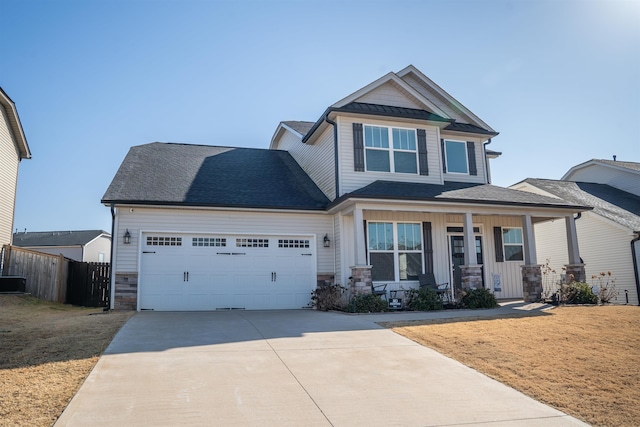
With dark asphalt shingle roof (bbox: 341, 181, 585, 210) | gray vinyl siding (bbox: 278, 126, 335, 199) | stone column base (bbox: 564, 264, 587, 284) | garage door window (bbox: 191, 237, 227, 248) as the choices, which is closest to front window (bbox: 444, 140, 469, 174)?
dark asphalt shingle roof (bbox: 341, 181, 585, 210)

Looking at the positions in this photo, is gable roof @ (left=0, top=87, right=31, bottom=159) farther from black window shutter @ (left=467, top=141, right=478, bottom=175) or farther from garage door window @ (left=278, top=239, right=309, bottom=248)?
black window shutter @ (left=467, top=141, right=478, bottom=175)

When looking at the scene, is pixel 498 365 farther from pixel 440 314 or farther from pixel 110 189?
pixel 110 189

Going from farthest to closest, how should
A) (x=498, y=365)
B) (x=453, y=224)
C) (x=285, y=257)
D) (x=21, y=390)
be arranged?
(x=453, y=224)
(x=285, y=257)
(x=498, y=365)
(x=21, y=390)

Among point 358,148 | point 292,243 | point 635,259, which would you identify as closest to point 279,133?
point 358,148

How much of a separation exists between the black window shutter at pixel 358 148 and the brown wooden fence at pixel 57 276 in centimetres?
917

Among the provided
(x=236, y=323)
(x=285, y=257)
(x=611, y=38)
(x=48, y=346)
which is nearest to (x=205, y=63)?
(x=285, y=257)

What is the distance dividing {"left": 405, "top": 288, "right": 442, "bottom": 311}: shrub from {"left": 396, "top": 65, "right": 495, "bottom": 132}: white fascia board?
7.14 meters

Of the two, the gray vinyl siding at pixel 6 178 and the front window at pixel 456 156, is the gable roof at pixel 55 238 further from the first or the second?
the front window at pixel 456 156

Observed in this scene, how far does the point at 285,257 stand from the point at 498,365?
8.09m

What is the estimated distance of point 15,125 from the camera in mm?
18984

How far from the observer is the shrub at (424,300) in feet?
40.0

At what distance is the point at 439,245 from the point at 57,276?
12753 millimetres

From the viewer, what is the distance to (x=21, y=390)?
491 centimetres

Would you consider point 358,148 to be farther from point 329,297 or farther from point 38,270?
point 38,270
